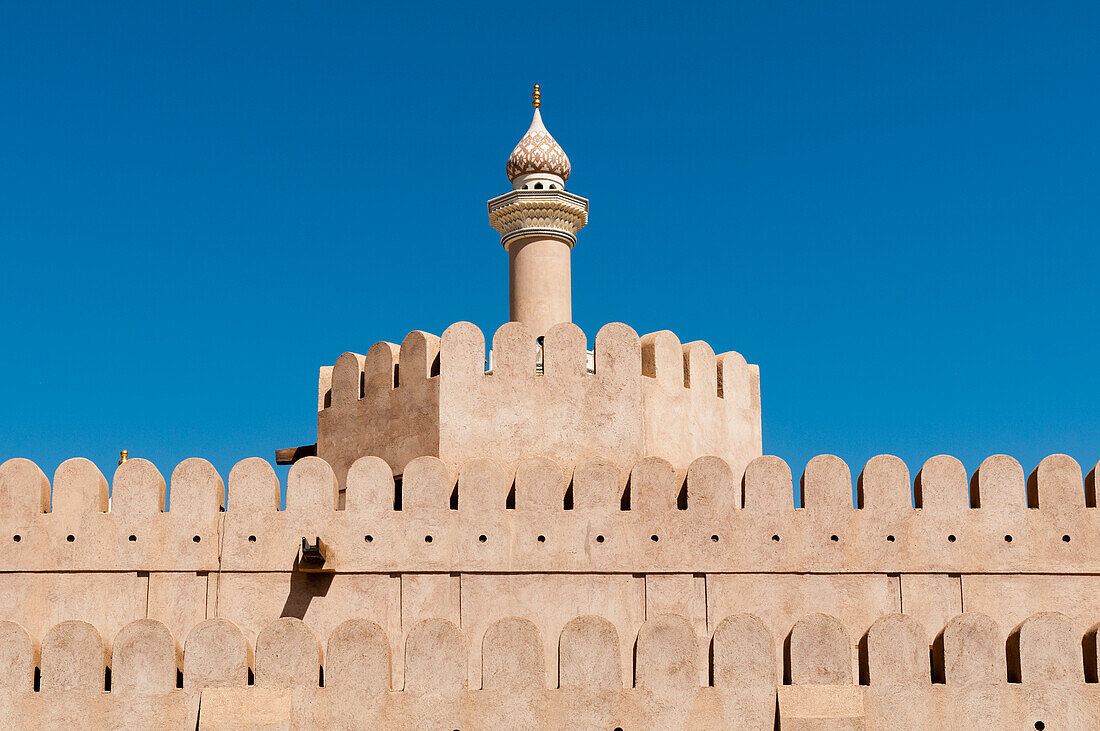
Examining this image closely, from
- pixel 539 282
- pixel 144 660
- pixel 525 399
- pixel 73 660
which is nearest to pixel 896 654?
pixel 525 399

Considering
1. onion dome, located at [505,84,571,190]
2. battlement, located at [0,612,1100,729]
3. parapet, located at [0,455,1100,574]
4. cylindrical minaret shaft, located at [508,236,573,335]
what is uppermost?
onion dome, located at [505,84,571,190]

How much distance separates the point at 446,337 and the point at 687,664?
203 inches

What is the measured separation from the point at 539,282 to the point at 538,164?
2.01 m

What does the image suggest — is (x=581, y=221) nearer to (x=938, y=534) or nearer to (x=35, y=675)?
(x=938, y=534)

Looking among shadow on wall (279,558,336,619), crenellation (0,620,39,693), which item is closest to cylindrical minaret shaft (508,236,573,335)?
shadow on wall (279,558,336,619)

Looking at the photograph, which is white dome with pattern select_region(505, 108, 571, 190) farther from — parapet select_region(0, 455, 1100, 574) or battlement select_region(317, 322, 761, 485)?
parapet select_region(0, 455, 1100, 574)

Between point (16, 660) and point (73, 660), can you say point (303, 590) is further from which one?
point (16, 660)

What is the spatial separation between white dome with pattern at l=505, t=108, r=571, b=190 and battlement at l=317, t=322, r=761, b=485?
390 centimetres

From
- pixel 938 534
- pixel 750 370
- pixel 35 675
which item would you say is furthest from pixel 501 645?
pixel 750 370

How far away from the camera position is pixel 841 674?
12305 mm

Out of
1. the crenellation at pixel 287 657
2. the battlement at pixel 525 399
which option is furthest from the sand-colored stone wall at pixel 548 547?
the crenellation at pixel 287 657

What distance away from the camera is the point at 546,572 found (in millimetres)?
14391

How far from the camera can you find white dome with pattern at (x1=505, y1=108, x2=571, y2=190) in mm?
19359

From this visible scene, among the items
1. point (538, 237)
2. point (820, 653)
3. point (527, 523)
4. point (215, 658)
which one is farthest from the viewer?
point (538, 237)
